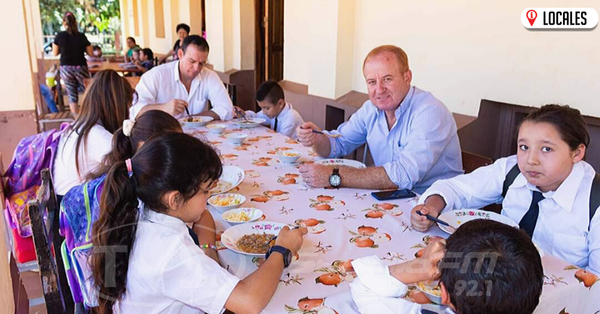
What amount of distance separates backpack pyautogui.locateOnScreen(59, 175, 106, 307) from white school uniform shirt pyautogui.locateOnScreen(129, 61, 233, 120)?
195 cm

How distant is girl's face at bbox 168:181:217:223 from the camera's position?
1.12 m

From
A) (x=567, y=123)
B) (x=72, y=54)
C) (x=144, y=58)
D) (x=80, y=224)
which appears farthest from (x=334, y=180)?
(x=144, y=58)

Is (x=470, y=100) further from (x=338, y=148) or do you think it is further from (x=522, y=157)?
(x=522, y=157)

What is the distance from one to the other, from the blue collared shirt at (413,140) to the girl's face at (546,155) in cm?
49

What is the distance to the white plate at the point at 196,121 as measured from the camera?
3037 mm

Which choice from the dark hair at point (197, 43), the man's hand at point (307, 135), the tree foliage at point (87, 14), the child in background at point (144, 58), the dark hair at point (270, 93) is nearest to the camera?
the man's hand at point (307, 135)

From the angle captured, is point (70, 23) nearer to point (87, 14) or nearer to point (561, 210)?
point (561, 210)

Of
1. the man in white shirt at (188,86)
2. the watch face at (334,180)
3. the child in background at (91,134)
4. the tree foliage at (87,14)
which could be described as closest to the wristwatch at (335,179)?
the watch face at (334,180)

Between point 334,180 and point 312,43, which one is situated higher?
point 312,43

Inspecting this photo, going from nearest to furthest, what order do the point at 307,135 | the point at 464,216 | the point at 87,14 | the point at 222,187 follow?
the point at 464,216 < the point at 222,187 < the point at 307,135 < the point at 87,14

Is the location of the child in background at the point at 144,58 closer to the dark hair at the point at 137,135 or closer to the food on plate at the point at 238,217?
the dark hair at the point at 137,135

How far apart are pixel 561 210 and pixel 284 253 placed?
0.87 metres

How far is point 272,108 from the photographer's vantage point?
10.8ft

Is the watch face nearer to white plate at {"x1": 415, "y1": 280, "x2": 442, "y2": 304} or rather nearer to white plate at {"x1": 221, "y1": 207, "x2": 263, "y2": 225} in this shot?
white plate at {"x1": 221, "y1": 207, "x2": 263, "y2": 225}
